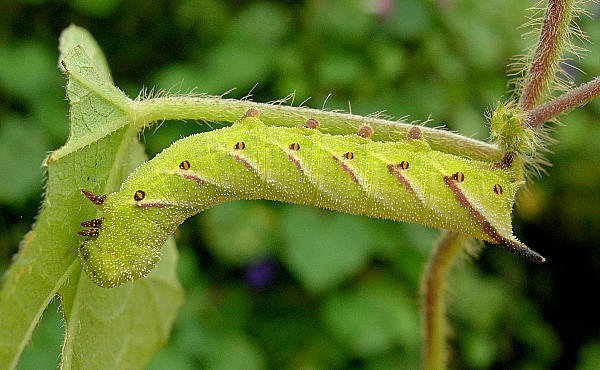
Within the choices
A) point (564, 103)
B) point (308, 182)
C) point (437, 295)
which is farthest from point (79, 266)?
point (564, 103)

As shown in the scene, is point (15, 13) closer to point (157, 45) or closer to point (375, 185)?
point (157, 45)

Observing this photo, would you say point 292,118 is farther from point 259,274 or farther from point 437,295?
point 259,274

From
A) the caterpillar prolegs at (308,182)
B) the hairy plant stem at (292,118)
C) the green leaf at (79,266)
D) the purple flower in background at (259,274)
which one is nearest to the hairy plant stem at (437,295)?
the caterpillar prolegs at (308,182)

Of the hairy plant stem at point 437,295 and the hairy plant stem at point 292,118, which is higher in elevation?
the hairy plant stem at point 292,118

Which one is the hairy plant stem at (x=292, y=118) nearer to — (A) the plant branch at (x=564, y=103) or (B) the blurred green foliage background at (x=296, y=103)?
(A) the plant branch at (x=564, y=103)

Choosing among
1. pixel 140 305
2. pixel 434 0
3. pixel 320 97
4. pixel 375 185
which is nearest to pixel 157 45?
pixel 320 97
